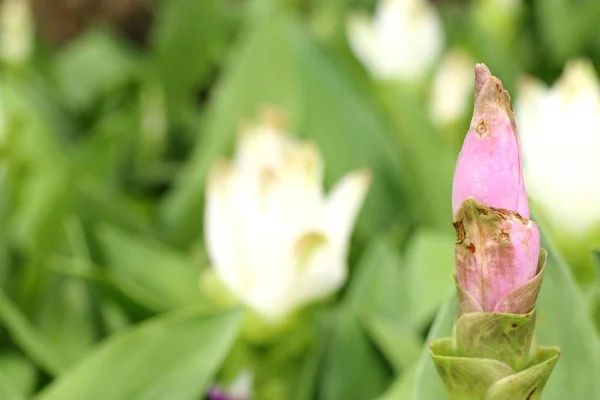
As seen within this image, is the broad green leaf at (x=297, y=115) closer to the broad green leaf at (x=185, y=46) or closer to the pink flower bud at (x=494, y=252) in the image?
the broad green leaf at (x=185, y=46)

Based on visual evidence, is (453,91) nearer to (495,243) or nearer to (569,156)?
(569,156)

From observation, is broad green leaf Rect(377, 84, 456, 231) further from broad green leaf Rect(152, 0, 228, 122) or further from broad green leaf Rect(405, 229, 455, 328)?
broad green leaf Rect(152, 0, 228, 122)

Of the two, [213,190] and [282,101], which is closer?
[213,190]

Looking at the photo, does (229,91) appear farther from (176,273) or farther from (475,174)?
(475,174)

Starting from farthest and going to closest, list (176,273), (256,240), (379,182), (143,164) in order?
(143,164) → (379,182) → (176,273) → (256,240)

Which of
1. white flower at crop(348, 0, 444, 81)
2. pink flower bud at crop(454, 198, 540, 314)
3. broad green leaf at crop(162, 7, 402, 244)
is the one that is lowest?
pink flower bud at crop(454, 198, 540, 314)

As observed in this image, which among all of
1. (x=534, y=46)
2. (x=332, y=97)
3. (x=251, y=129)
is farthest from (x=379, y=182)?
(x=534, y=46)

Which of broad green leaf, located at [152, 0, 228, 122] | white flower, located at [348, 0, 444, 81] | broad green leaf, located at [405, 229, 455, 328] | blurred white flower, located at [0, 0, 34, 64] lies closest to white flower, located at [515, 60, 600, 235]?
broad green leaf, located at [405, 229, 455, 328]
